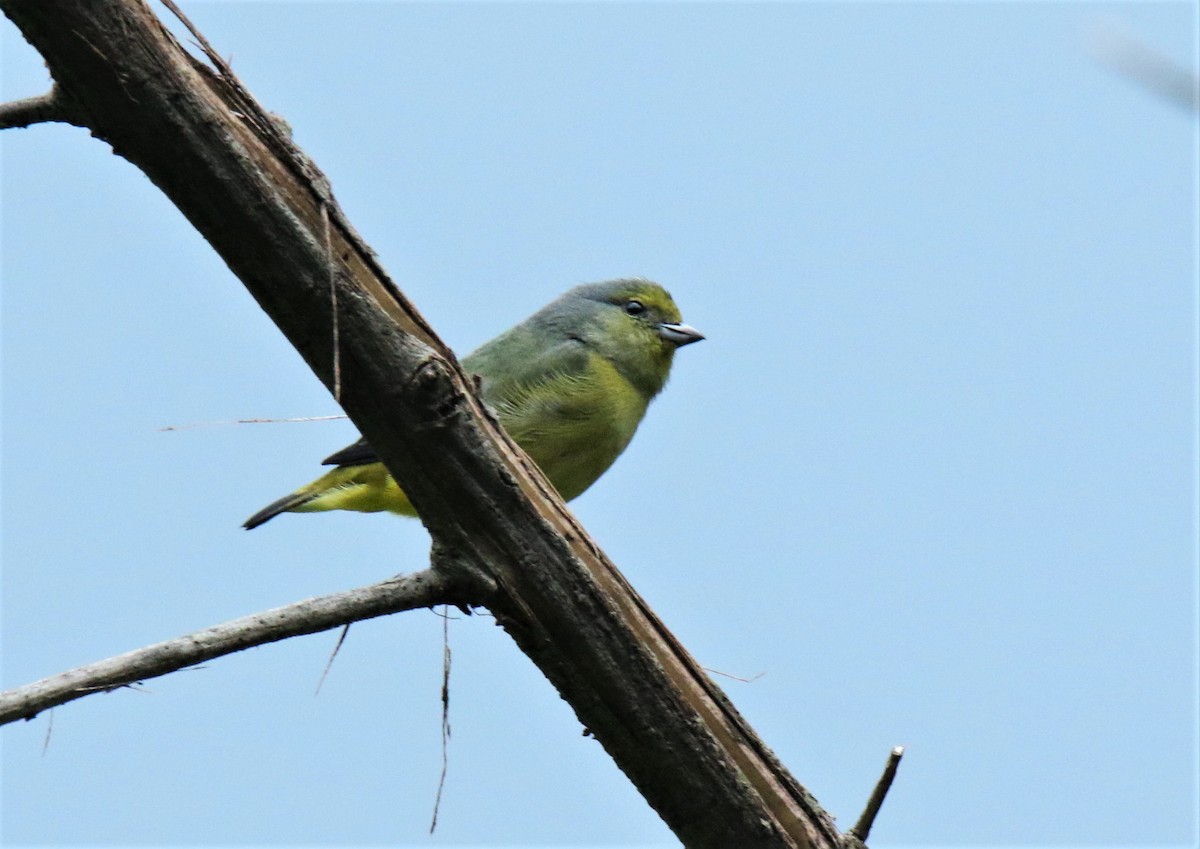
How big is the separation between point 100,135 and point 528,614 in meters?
1.45

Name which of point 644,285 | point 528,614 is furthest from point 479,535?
point 644,285

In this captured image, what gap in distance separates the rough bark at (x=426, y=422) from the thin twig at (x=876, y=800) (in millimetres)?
80

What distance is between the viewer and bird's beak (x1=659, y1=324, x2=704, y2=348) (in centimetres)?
673

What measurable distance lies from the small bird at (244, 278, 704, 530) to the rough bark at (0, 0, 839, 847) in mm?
2442

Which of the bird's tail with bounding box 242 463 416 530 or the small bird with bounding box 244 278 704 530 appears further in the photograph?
the small bird with bounding box 244 278 704 530

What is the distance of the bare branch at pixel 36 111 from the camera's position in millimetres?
2902

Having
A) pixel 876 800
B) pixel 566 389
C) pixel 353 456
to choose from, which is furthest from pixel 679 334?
pixel 876 800

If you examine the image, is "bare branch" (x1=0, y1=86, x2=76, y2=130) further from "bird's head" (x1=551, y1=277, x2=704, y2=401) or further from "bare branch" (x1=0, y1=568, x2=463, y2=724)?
"bird's head" (x1=551, y1=277, x2=704, y2=401)

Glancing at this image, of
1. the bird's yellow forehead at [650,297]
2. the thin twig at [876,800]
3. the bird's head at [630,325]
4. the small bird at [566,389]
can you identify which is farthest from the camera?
the bird's yellow forehead at [650,297]

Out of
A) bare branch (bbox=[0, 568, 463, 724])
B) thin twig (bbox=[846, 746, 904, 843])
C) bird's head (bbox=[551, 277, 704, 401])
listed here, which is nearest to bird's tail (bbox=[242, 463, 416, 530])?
bird's head (bbox=[551, 277, 704, 401])

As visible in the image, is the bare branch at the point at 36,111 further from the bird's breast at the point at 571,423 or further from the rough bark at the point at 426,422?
the bird's breast at the point at 571,423

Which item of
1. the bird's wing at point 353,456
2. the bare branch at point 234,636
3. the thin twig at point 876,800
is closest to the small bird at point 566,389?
the bird's wing at point 353,456

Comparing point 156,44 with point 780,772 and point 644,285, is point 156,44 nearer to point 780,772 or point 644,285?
point 780,772

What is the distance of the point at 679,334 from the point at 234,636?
400cm
